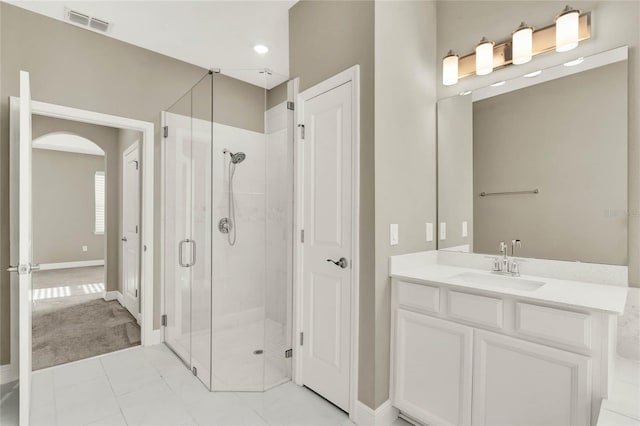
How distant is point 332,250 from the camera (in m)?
2.08

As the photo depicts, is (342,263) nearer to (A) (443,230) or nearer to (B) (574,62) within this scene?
(A) (443,230)

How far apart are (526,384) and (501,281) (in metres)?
0.57

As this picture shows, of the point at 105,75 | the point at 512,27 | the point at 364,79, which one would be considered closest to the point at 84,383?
the point at 105,75

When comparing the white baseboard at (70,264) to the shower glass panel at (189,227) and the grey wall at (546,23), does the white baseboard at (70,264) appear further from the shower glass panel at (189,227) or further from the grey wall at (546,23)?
the grey wall at (546,23)

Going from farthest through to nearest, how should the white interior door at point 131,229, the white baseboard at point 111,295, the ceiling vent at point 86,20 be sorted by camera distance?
1. the white baseboard at point 111,295
2. the white interior door at point 131,229
3. the ceiling vent at point 86,20

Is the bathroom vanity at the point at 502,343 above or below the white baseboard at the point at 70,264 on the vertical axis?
above

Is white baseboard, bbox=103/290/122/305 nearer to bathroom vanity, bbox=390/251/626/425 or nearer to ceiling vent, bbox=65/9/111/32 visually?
ceiling vent, bbox=65/9/111/32

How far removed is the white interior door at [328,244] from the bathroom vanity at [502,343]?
1.07 feet

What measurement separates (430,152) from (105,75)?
298 centimetres

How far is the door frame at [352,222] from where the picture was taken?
191cm

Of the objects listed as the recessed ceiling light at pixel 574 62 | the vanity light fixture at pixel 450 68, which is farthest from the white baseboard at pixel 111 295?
the recessed ceiling light at pixel 574 62

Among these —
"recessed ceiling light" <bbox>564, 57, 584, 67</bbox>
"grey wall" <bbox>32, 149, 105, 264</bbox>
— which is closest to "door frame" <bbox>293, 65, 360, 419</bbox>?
"recessed ceiling light" <bbox>564, 57, 584, 67</bbox>

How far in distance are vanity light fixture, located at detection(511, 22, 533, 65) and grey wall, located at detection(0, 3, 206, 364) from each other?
3.05 m

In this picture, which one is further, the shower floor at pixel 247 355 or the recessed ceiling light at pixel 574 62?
the shower floor at pixel 247 355
